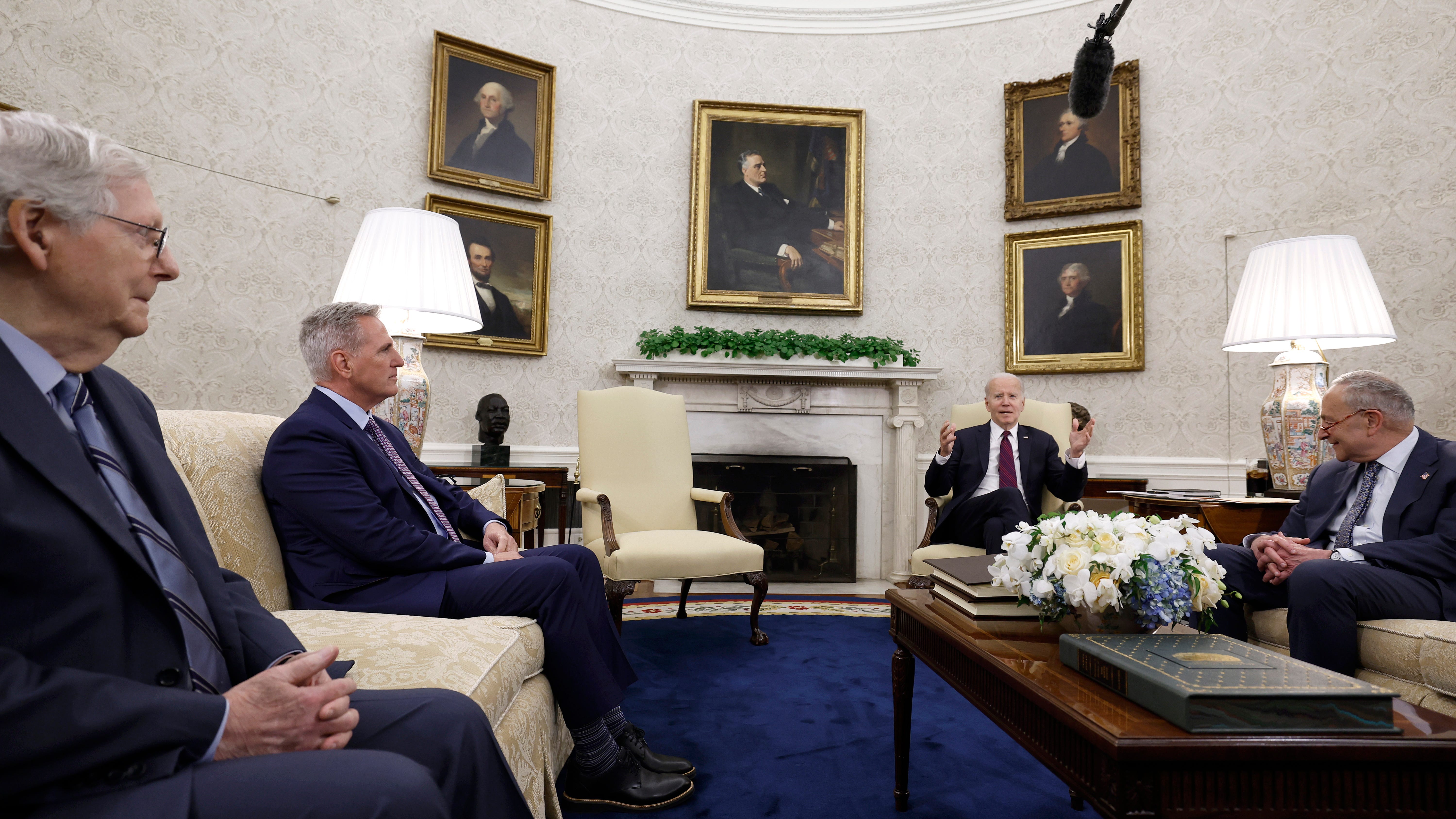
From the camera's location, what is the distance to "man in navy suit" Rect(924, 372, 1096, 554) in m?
4.18

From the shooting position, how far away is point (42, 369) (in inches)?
39.6

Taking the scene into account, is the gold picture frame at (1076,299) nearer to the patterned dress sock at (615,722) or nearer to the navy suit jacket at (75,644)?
the patterned dress sock at (615,722)

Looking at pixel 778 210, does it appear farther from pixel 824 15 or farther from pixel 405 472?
pixel 405 472

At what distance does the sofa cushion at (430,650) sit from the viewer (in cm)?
150

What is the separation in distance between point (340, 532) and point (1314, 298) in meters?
4.31

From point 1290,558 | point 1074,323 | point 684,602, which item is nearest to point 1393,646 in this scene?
point 1290,558

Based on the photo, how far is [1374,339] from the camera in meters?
3.56

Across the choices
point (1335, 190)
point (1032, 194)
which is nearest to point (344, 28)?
point (1032, 194)

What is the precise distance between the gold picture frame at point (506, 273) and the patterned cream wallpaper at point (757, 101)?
133mm

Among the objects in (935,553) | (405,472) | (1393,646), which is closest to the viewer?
(1393,646)

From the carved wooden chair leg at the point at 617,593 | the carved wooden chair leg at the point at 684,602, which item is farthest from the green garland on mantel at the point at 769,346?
the carved wooden chair leg at the point at 617,593

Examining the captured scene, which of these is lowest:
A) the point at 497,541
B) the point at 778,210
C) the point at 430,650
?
the point at 430,650

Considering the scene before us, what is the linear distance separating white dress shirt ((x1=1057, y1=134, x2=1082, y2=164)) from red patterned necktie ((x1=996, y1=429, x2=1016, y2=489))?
2.55 m

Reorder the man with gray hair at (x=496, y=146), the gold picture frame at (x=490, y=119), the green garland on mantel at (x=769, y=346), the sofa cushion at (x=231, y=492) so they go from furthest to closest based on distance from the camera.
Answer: the green garland on mantel at (x=769, y=346), the man with gray hair at (x=496, y=146), the gold picture frame at (x=490, y=119), the sofa cushion at (x=231, y=492)
